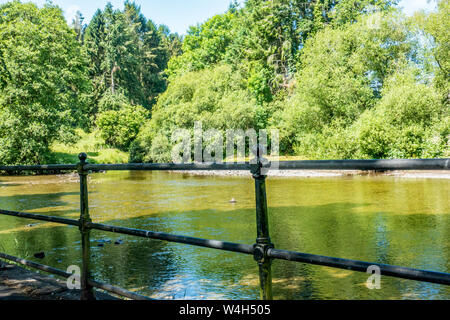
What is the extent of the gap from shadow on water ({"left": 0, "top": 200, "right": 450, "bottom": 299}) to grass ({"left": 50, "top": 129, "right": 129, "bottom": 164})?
2762cm

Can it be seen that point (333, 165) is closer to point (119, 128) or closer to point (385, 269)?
point (385, 269)

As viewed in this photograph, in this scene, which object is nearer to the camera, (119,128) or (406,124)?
(406,124)

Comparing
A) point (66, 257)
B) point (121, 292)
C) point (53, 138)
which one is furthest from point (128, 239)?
point (53, 138)

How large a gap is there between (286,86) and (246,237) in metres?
40.2

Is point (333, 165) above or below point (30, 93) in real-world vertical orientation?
below

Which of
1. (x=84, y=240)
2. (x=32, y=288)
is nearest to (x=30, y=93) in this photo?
(x=32, y=288)

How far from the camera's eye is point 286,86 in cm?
4856

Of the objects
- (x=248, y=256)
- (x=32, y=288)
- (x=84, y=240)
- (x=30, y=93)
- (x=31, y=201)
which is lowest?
(x=248, y=256)

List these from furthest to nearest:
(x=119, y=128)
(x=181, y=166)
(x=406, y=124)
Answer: (x=119, y=128) → (x=406, y=124) → (x=181, y=166)

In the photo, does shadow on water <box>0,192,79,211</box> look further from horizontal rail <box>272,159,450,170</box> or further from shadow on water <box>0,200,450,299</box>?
horizontal rail <box>272,159,450,170</box>

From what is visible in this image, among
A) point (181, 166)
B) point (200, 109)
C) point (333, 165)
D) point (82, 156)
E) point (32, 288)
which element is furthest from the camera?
point (200, 109)

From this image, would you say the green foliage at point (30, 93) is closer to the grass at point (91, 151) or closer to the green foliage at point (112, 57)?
the grass at point (91, 151)

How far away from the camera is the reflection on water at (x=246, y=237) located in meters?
6.79
